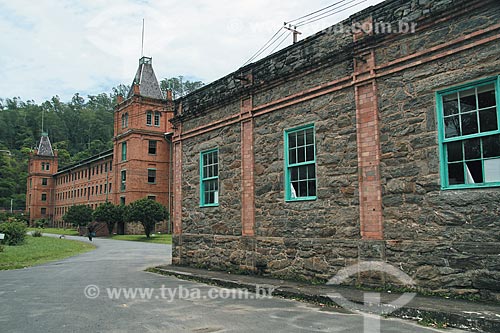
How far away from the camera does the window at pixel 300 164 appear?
11031 millimetres

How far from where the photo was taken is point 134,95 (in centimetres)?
5522

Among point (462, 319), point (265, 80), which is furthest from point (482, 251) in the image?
point (265, 80)

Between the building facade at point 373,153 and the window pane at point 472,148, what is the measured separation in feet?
0.08

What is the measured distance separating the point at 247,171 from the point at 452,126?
6084mm

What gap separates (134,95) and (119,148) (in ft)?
24.1

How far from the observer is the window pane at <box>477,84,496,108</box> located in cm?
780

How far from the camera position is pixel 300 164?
11.3 metres

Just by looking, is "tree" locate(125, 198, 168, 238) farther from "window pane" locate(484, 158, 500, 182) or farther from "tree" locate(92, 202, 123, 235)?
"window pane" locate(484, 158, 500, 182)

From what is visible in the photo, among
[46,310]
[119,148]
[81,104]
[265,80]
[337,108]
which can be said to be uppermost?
[81,104]

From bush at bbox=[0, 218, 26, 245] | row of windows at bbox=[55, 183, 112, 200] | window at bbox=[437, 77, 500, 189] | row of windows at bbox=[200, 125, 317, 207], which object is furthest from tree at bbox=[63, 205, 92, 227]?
window at bbox=[437, 77, 500, 189]

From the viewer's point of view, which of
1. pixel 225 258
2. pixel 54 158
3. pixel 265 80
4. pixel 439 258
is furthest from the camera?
pixel 54 158

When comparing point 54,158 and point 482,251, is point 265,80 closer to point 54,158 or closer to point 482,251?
point 482,251

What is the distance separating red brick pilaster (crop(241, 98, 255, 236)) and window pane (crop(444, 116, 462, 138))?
226 inches

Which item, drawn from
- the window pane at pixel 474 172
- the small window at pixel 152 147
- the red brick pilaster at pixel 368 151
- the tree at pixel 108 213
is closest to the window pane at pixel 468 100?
the window pane at pixel 474 172
